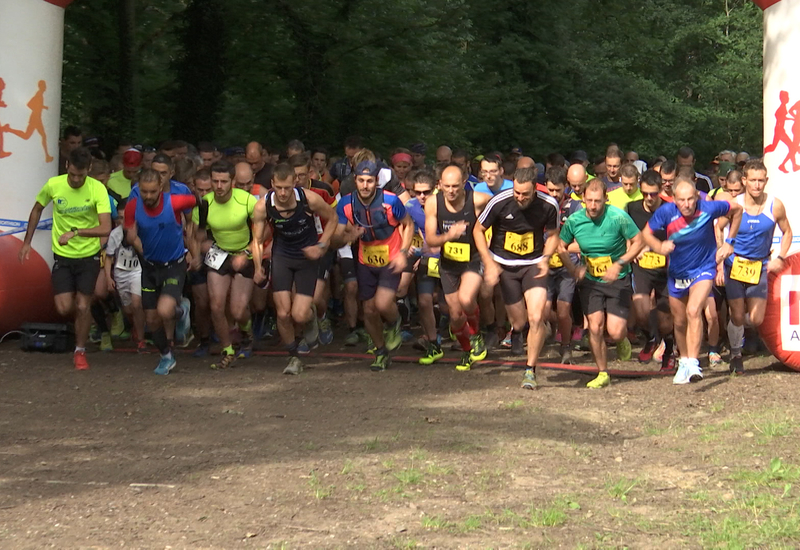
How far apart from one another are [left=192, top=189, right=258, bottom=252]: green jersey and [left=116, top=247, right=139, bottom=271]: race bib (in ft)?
2.90

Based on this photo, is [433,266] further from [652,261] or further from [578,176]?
[652,261]

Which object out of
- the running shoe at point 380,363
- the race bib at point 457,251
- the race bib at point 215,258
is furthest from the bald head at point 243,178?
the race bib at point 457,251

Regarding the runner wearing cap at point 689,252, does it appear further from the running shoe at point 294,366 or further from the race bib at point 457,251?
the running shoe at point 294,366

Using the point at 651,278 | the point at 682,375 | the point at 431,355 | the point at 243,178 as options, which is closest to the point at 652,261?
the point at 651,278

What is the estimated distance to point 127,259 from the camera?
1205 centimetres

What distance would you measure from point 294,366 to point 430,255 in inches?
69.8

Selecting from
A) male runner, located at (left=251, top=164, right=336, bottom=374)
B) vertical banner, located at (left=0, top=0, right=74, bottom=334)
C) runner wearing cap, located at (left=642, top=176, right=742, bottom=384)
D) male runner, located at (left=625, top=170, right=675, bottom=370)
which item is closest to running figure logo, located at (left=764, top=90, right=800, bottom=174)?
male runner, located at (left=625, top=170, right=675, bottom=370)

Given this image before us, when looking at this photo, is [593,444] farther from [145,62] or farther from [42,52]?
[145,62]

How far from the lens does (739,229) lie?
11.2m

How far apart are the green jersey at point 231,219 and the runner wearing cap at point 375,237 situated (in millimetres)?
866

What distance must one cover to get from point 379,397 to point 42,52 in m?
5.69

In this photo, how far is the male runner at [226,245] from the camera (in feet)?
37.7

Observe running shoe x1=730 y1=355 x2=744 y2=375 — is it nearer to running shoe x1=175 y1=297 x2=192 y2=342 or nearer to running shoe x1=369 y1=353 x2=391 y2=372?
running shoe x1=369 y1=353 x2=391 y2=372

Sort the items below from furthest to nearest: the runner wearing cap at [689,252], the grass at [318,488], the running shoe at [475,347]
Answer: the running shoe at [475,347] → the runner wearing cap at [689,252] → the grass at [318,488]
